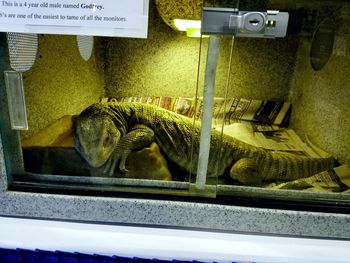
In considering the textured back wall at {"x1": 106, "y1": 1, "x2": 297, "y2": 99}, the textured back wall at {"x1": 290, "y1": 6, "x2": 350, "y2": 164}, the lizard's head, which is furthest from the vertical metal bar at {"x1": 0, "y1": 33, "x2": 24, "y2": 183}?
the textured back wall at {"x1": 290, "y1": 6, "x2": 350, "y2": 164}

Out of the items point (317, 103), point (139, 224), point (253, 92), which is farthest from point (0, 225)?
Result: point (317, 103)

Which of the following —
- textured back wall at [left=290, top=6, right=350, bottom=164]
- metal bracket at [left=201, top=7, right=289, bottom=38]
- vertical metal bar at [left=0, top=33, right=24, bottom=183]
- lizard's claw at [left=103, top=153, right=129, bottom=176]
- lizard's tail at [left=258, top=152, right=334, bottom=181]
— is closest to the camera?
metal bracket at [left=201, top=7, right=289, bottom=38]

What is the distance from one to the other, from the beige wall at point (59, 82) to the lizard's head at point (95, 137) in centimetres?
7

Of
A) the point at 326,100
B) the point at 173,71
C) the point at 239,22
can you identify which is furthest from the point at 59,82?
the point at 326,100

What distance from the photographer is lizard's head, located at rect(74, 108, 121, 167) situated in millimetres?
839

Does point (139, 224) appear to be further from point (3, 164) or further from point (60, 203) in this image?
point (3, 164)

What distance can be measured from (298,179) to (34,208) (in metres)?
0.69

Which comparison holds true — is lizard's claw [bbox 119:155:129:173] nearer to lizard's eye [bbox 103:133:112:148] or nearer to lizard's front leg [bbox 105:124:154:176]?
lizard's front leg [bbox 105:124:154:176]

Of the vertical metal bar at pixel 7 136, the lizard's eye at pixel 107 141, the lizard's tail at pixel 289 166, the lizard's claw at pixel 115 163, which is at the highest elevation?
the vertical metal bar at pixel 7 136

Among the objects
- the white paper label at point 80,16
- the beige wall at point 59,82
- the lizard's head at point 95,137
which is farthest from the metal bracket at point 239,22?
the lizard's head at point 95,137

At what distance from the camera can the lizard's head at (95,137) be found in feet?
2.75

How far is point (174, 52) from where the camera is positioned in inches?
44.7

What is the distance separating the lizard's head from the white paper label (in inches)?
14.7

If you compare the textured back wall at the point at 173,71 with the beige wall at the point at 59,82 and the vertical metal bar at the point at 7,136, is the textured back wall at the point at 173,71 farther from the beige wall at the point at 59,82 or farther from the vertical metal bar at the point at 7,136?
the vertical metal bar at the point at 7,136
